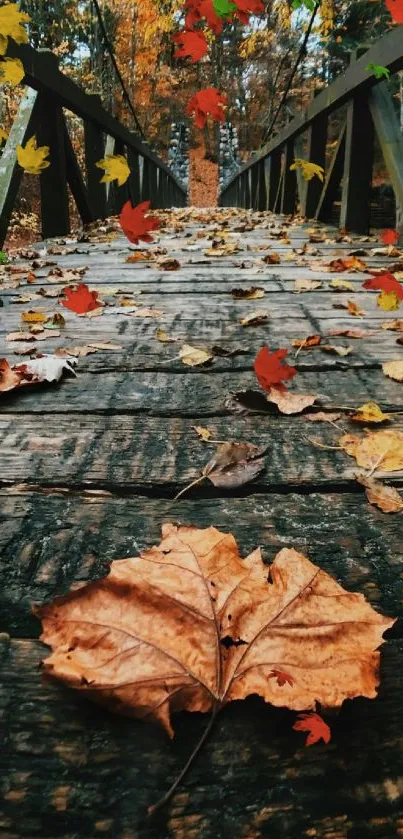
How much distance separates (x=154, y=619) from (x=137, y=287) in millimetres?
2104

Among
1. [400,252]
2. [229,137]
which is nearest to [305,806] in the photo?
[400,252]

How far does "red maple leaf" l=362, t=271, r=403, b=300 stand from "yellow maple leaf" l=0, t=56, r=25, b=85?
67.9 inches

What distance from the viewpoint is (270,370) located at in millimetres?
1393

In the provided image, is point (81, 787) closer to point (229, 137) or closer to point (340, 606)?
point (340, 606)

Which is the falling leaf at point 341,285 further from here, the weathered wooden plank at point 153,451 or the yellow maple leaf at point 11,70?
the yellow maple leaf at point 11,70

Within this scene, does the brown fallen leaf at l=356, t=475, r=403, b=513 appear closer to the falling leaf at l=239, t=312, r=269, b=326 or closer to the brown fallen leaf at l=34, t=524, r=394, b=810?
the brown fallen leaf at l=34, t=524, r=394, b=810

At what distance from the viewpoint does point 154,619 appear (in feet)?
1.93

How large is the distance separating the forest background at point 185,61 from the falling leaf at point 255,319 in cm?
205

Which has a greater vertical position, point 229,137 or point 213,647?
point 229,137

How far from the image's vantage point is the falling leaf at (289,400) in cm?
119

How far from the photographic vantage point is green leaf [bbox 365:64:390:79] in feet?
10.0

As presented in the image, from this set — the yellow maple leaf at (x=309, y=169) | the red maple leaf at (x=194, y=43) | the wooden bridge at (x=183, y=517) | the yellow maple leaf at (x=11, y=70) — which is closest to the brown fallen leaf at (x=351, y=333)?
the wooden bridge at (x=183, y=517)

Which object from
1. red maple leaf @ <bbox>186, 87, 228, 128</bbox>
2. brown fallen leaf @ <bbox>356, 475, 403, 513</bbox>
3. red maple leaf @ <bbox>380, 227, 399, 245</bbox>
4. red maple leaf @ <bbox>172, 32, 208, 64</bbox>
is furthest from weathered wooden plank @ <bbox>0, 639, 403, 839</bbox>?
red maple leaf @ <bbox>172, 32, 208, 64</bbox>

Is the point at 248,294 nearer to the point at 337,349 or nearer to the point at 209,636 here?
the point at 337,349
